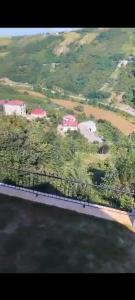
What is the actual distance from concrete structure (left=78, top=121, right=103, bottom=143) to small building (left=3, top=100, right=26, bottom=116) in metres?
6.04

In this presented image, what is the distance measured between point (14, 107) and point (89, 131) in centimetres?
797

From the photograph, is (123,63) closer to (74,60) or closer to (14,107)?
(74,60)

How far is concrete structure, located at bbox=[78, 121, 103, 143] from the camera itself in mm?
32691

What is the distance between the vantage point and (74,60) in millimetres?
49188

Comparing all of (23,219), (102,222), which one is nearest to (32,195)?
(23,219)

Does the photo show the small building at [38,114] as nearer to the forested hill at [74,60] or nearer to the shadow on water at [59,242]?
the forested hill at [74,60]

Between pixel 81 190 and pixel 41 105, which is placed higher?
pixel 41 105

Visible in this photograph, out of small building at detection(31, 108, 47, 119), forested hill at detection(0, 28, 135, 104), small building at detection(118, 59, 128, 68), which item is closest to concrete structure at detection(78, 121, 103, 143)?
small building at detection(31, 108, 47, 119)

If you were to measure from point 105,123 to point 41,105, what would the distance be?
23.0 ft

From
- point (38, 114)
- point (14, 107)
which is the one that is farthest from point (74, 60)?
point (38, 114)

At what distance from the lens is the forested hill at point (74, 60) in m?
45.4

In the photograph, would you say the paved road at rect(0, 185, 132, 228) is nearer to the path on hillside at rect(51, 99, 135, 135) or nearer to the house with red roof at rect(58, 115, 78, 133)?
the house with red roof at rect(58, 115, 78, 133)

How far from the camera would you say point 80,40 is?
51469 millimetres
